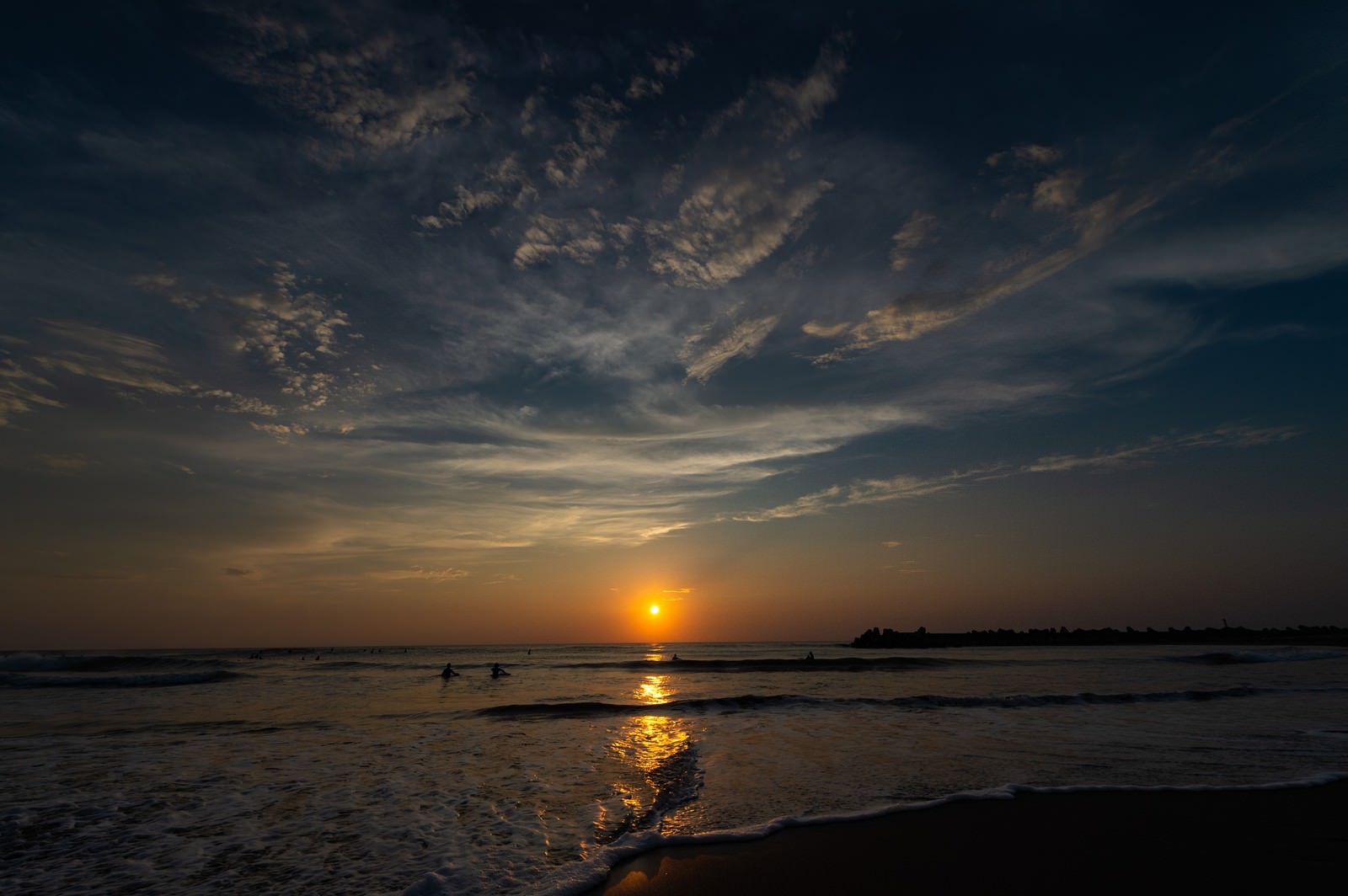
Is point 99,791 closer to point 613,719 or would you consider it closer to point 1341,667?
point 613,719

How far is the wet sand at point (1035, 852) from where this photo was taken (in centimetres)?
711

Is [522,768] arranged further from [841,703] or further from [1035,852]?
[841,703]

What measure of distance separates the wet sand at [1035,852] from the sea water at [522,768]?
2.43 feet

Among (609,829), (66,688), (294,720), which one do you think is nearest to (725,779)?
(609,829)

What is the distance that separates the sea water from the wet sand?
0.74 meters

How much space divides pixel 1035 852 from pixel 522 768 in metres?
10.5

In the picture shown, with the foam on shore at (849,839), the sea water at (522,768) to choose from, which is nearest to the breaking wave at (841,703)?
the sea water at (522,768)

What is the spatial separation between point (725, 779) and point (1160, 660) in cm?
5801

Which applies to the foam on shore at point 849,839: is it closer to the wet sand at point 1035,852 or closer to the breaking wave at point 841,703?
the wet sand at point 1035,852

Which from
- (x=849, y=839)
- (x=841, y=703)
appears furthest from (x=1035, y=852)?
(x=841, y=703)

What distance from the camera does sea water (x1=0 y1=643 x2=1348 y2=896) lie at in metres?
8.49

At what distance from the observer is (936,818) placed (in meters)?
9.57

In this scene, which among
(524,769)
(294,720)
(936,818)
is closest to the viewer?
(936,818)

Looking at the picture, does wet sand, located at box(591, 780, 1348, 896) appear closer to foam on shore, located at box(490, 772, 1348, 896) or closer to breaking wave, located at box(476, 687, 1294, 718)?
foam on shore, located at box(490, 772, 1348, 896)
